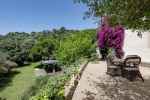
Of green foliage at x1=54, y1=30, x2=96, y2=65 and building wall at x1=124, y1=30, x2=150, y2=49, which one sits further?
green foliage at x1=54, y1=30, x2=96, y2=65

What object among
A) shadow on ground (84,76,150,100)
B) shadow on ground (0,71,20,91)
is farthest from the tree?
shadow on ground (0,71,20,91)

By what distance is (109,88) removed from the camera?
30.0 feet

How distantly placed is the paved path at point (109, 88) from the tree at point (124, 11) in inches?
84.7

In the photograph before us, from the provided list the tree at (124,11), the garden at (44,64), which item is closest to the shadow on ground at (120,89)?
the garden at (44,64)

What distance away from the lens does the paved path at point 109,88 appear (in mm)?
7977

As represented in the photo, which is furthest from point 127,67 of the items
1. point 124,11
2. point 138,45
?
point 138,45

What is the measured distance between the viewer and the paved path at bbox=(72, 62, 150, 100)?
7.98 m

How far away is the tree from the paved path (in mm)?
2151

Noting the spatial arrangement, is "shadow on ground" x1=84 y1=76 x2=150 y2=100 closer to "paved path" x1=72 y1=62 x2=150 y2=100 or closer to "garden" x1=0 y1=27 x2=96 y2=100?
"paved path" x1=72 y1=62 x2=150 y2=100

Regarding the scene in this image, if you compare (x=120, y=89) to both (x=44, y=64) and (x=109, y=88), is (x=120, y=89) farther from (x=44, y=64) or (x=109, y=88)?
(x=44, y=64)

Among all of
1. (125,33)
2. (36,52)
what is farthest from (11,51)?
(125,33)

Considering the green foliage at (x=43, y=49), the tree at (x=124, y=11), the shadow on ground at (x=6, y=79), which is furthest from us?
the green foliage at (x=43, y=49)

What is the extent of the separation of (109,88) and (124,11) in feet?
9.79

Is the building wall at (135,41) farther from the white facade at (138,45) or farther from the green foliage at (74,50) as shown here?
the green foliage at (74,50)
